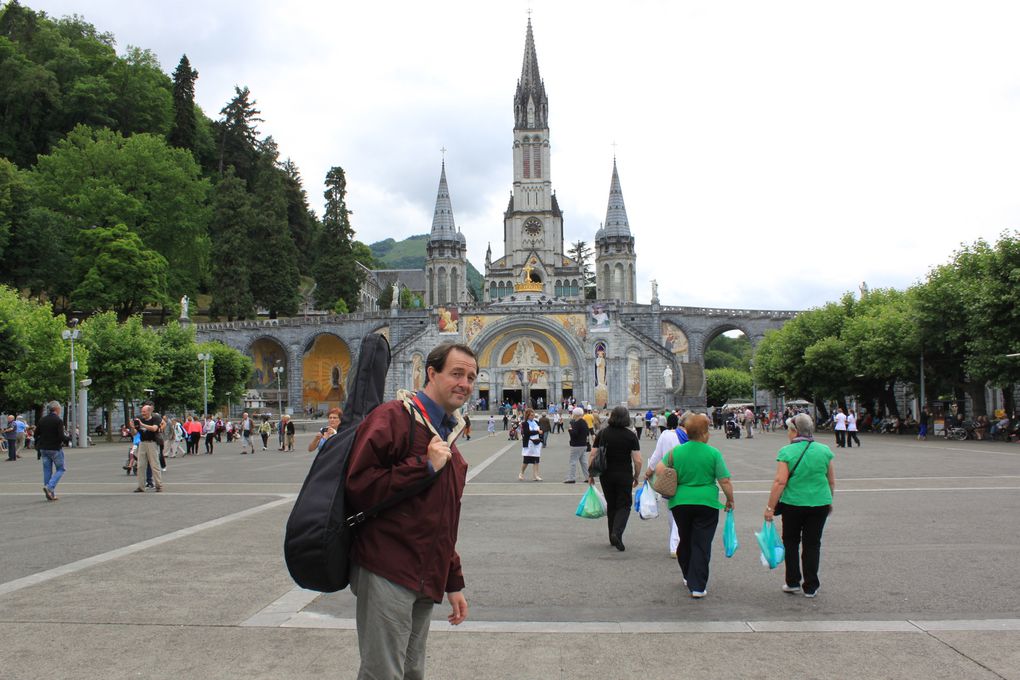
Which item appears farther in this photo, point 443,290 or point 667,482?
point 443,290

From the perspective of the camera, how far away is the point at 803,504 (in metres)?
6.20

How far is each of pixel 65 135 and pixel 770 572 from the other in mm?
64844

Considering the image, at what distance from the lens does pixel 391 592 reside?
2912mm

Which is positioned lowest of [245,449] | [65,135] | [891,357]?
[245,449]

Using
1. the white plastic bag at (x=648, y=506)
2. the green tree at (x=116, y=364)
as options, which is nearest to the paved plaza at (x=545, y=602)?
the white plastic bag at (x=648, y=506)

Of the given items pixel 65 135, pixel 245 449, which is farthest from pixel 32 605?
pixel 65 135

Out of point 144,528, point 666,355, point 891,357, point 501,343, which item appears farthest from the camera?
point 501,343

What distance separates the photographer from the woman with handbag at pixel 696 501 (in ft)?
20.1

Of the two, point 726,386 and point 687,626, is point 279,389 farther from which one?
point 687,626

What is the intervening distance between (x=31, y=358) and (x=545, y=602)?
29.3 m

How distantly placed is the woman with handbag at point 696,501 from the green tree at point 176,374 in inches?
1323

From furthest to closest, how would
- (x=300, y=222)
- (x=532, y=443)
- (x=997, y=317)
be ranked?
(x=300, y=222) → (x=997, y=317) → (x=532, y=443)

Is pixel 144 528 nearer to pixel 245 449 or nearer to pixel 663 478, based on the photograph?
pixel 663 478

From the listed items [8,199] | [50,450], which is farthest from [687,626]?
[8,199]
